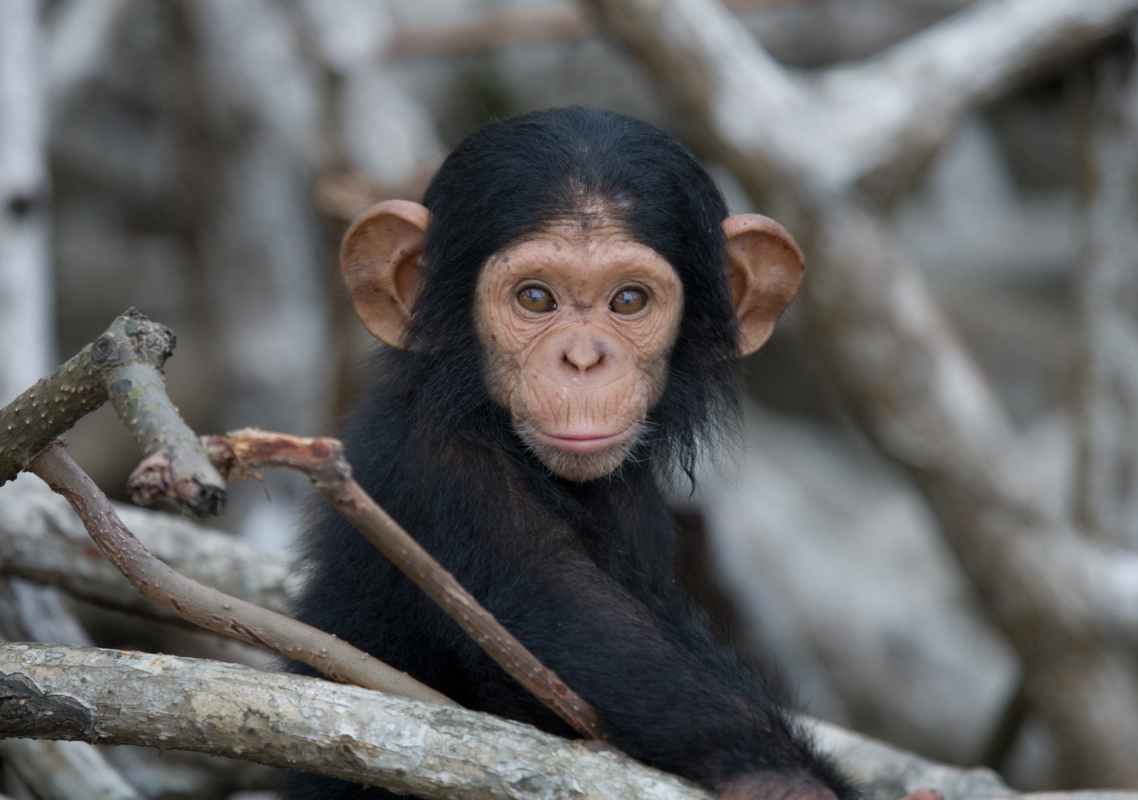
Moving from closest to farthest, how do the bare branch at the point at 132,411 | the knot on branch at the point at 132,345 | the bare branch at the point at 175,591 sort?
the bare branch at the point at 132,411 → the knot on branch at the point at 132,345 → the bare branch at the point at 175,591

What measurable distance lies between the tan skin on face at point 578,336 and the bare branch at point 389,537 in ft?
2.17

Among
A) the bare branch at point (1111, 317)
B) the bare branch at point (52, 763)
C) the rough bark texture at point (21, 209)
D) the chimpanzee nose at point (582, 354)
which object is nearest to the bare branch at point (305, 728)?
the chimpanzee nose at point (582, 354)

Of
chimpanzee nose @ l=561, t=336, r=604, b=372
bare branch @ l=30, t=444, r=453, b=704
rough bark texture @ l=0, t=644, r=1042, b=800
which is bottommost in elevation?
rough bark texture @ l=0, t=644, r=1042, b=800

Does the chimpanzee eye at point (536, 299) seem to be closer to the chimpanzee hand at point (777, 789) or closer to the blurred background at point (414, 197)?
the blurred background at point (414, 197)

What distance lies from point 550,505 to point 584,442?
0.19 metres

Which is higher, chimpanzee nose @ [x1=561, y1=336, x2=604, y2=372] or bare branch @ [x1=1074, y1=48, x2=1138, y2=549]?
bare branch @ [x1=1074, y1=48, x2=1138, y2=549]

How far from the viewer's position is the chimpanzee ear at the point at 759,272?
11.3ft

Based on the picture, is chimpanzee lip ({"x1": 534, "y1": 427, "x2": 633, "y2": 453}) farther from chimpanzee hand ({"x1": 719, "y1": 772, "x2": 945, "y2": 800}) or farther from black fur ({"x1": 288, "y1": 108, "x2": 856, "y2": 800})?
chimpanzee hand ({"x1": 719, "y1": 772, "x2": 945, "y2": 800})

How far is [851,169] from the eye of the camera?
559 centimetres

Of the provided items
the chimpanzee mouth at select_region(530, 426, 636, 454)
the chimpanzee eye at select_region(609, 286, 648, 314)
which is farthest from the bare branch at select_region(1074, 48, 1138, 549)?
the chimpanzee mouth at select_region(530, 426, 636, 454)

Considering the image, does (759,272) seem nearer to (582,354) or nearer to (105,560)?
(582,354)

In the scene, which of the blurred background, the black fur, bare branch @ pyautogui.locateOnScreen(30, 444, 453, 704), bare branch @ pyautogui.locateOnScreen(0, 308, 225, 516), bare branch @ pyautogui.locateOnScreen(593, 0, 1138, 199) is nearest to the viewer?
bare branch @ pyautogui.locateOnScreen(0, 308, 225, 516)

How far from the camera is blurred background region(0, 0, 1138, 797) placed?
22.2 feet

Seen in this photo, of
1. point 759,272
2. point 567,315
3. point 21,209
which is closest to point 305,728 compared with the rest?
point 567,315
